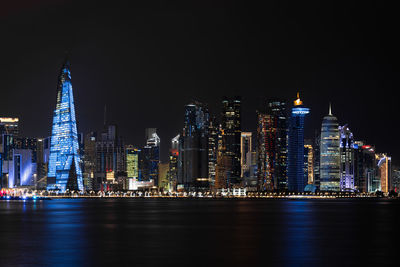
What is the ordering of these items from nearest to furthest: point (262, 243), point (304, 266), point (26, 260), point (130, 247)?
point (304, 266) → point (26, 260) → point (130, 247) → point (262, 243)

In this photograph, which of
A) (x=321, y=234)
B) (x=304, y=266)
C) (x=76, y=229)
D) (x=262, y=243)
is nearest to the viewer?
(x=304, y=266)

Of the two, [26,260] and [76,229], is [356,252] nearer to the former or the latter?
[26,260]

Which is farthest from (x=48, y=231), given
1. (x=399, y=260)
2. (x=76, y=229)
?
(x=399, y=260)

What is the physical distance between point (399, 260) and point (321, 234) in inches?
1079

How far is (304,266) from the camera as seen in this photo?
49062 mm

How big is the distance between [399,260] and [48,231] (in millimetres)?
45738

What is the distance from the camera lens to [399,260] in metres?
53.4

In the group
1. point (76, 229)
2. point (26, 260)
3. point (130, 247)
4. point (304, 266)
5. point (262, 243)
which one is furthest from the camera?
point (76, 229)

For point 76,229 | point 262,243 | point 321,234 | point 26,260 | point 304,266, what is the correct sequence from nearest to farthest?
point 304,266 → point 26,260 → point 262,243 → point 321,234 → point 76,229

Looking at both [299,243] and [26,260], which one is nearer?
[26,260]

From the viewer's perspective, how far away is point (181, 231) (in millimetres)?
85188

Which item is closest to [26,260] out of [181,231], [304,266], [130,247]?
[130,247]

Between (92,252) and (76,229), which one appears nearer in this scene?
(92,252)

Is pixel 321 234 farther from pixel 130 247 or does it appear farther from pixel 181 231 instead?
pixel 130 247
